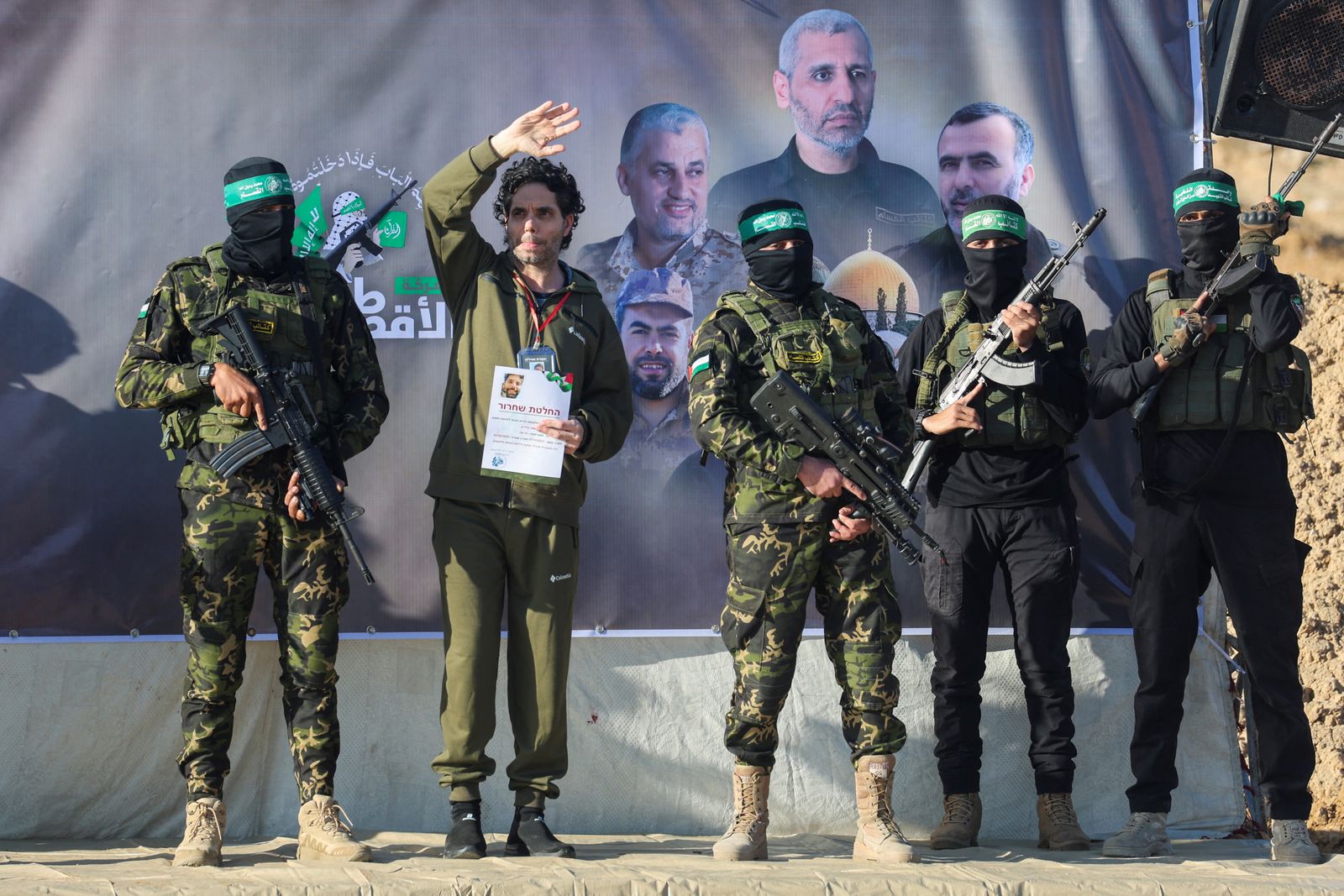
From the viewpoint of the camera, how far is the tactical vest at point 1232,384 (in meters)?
4.86

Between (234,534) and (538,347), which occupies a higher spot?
(538,347)

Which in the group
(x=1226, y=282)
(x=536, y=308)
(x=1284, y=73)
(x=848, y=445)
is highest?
(x=1284, y=73)

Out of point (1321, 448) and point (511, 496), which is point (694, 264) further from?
point (1321, 448)

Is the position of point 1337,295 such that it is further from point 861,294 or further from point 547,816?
point 547,816

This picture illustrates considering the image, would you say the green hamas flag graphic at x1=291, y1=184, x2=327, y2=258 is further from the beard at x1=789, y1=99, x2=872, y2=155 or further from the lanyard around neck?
the beard at x1=789, y1=99, x2=872, y2=155

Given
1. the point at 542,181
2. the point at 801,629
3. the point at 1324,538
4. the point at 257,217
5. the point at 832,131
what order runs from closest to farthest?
the point at 257,217 → the point at 801,629 → the point at 542,181 → the point at 832,131 → the point at 1324,538

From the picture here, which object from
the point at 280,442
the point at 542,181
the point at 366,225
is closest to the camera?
the point at 280,442

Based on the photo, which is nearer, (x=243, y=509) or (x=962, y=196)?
(x=243, y=509)

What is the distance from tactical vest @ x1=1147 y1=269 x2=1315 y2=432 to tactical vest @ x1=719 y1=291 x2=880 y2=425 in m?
1.19

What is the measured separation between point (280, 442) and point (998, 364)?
2.48 meters

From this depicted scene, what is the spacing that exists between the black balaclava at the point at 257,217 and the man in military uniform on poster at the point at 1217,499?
2914 millimetres

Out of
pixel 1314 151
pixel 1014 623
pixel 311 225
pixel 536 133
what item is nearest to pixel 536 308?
pixel 536 133

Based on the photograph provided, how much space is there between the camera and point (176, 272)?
448cm

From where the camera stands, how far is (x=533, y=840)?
14.7 ft
